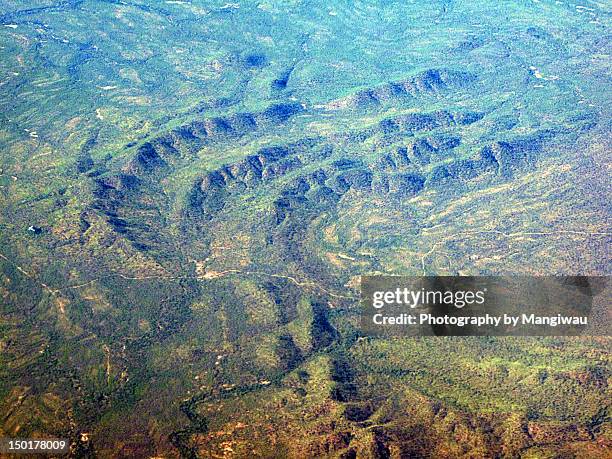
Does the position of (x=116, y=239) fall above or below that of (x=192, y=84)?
below

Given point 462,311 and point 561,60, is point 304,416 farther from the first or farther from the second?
point 561,60

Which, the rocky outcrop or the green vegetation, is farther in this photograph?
the rocky outcrop

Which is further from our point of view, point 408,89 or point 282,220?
point 408,89

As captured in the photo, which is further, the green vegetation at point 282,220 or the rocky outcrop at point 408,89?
the rocky outcrop at point 408,89

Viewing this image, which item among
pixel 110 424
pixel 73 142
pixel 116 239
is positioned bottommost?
pixel 110 424

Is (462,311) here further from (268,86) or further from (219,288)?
(268,86)

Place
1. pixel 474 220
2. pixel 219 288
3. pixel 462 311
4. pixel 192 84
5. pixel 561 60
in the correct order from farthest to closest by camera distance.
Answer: pixel 561 60, pixel 192 84, pixel 474 220, pixel 219 288, pixel 462 311

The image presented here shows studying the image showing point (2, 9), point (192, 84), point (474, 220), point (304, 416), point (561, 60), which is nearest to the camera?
point (304, 416)

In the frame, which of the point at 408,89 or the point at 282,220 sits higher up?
the point at 408,89

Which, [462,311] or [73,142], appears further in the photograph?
[73,142]

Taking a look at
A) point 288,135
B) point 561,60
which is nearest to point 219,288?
point 288,135
